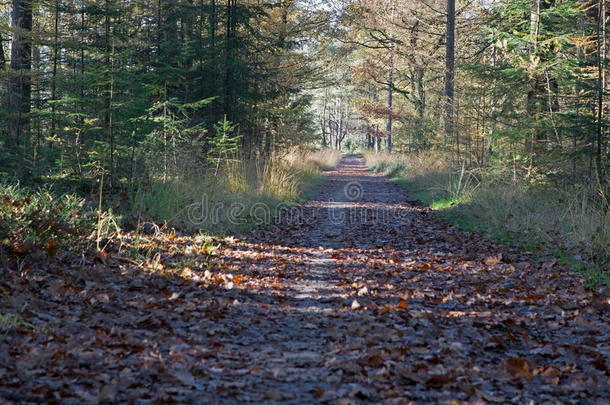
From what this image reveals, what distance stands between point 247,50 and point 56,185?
8093 millimetres

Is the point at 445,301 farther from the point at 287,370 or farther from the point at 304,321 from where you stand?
the point at 287,370

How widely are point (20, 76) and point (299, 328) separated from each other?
513 inches

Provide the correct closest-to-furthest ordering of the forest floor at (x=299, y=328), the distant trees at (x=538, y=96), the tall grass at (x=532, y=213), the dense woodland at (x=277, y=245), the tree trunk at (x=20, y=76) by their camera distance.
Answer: the forest floor at (x=299, y=328), the dense woodland at (x=277, y=245), the tall grass at (x=532, y=213), the distant trees at (x=538, y=96), the tree trunk at (x=20, y=76)

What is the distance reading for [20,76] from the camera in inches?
606

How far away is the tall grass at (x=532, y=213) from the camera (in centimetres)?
850

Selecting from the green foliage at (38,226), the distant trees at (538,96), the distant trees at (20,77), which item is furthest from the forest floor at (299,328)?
the distant trees at (20,77)

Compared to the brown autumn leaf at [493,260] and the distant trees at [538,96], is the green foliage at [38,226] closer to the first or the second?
the brown autumn leaf at [493,260]

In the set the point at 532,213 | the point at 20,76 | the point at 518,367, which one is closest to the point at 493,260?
the point at 532,213

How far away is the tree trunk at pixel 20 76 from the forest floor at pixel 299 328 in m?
8.04

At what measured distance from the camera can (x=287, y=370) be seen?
14.1 ft

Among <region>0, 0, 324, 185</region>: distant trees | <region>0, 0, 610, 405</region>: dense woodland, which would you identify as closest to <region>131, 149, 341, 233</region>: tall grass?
<region>0, 0, 610, 405</region>: dense woodland

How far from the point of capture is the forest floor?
3873 millimetres

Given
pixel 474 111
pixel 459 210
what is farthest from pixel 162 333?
pixel 474 111

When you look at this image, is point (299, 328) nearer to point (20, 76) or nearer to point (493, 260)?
point (493, 260)
